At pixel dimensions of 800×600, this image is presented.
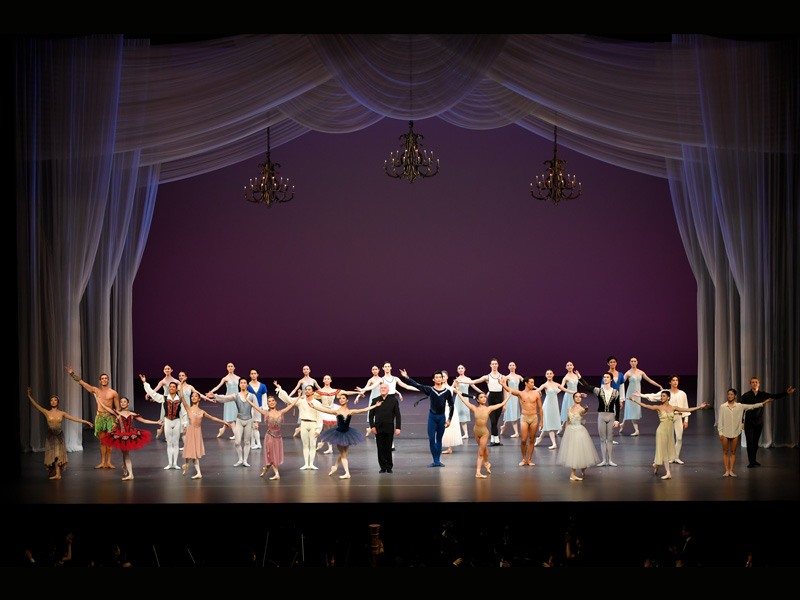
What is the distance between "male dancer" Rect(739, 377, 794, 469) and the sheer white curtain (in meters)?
0.96

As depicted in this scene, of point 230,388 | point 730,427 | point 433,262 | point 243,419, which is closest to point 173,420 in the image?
point 243,419

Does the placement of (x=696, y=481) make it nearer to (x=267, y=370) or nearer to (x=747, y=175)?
(x=747, y=175)

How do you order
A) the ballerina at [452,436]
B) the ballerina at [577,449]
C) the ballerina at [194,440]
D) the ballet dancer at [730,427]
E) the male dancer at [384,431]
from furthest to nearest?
the ballerina at [452,436] < the male dancer at [384,431] < the ballerina at [194,440] < the ballet dancer at [730,427] < the ballerina at [577,449]

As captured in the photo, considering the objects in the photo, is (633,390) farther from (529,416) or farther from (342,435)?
(342,435)

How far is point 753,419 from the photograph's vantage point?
10586 millimetres

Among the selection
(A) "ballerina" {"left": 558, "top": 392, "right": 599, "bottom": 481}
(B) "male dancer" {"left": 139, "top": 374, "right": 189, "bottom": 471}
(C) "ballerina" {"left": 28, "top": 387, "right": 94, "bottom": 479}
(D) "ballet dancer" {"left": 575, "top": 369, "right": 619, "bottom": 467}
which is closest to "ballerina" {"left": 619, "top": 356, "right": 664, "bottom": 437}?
(D) "ballet dancer" {"left": 575, "top": 369, "right": 619, "bottom": 467}

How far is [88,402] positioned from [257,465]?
13.8 feet

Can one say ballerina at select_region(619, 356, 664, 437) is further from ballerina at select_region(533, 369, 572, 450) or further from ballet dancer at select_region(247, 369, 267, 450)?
ballet dancer at select_region(247, 369, 267, 450)

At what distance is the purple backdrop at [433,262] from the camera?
18.2 meters

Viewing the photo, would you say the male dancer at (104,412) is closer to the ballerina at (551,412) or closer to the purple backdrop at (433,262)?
the ballerina at (551,412)

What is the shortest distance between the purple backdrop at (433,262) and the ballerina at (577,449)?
27.0ft

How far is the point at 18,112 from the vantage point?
1109 cm

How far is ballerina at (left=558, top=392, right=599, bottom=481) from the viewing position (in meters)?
9.87

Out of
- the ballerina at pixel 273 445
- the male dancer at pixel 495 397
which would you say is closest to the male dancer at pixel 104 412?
the ballerina at pixel 273 445
